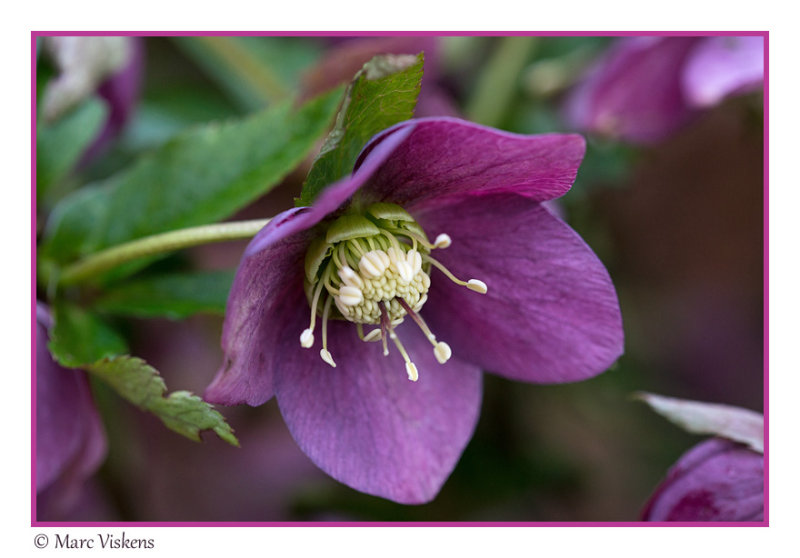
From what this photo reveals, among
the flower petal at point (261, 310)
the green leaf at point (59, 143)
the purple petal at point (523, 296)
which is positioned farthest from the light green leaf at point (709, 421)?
the green leaf at point (59, 143)

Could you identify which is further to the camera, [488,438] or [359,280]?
[488,438]

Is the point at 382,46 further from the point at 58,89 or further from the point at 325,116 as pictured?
the point at 58,89

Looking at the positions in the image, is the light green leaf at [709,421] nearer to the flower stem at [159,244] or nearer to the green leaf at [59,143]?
the flower stem at [159,244]

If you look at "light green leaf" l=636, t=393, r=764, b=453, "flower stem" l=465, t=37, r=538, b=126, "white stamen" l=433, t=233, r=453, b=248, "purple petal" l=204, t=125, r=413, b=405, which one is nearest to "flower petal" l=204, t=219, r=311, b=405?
"purple petal" l=204, t=125, r=413, b=405

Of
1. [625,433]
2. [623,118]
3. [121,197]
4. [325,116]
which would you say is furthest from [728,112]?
[121,197]

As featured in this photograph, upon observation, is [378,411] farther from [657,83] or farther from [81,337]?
[657,83]

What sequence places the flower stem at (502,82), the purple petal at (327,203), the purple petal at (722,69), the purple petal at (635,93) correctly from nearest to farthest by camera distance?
1. the purple petal at (327,203)
2. the purple petal at (722,69)
3. the purple petal at (635,93)
4. the flower stem at (502,82)
